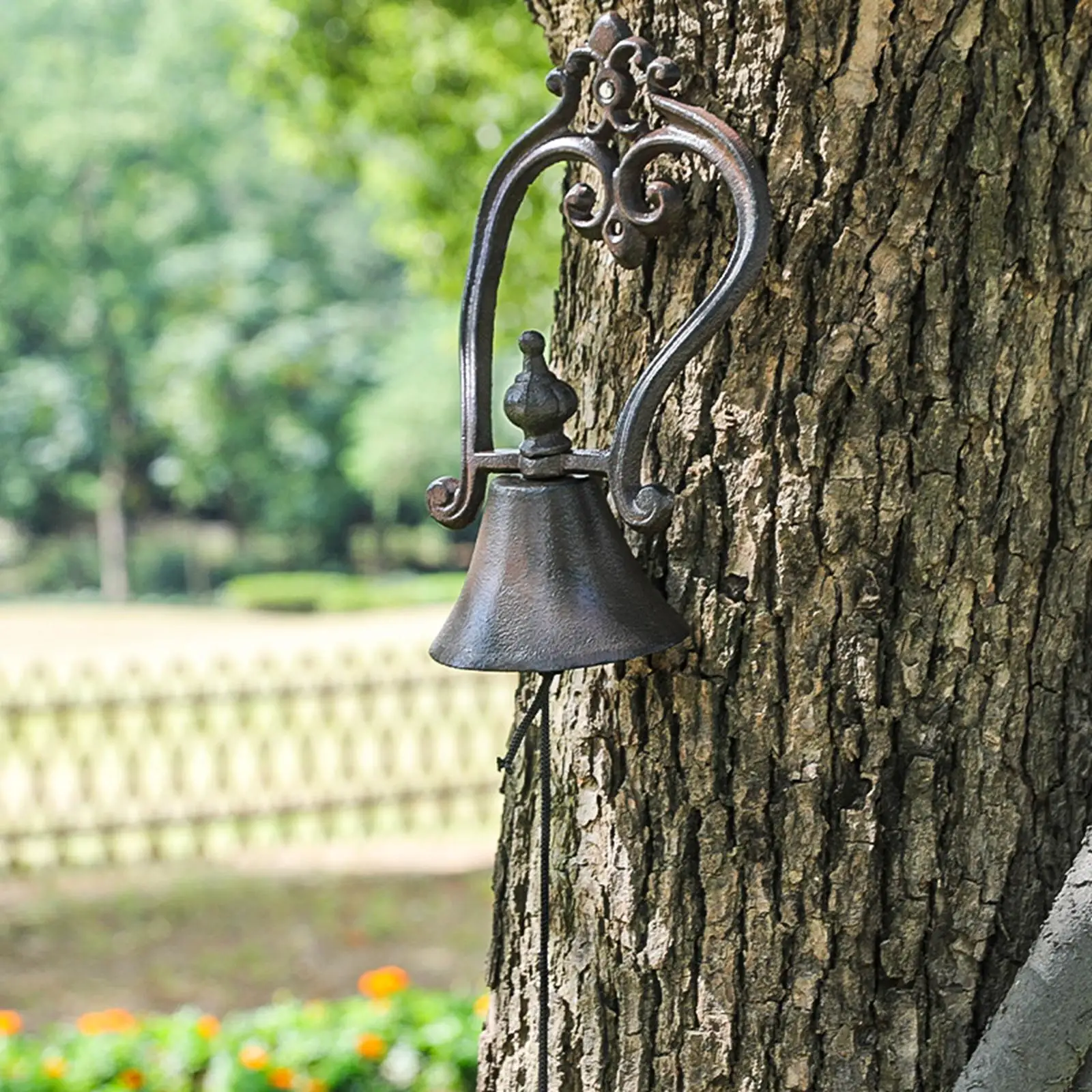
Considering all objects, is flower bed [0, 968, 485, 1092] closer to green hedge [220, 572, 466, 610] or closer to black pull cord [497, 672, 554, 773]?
black pull cord [497, 672, 554, 773]

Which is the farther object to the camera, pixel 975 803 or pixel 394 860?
pixel 394 860

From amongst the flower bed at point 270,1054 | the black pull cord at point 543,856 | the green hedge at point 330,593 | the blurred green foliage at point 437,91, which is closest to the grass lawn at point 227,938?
the flower bed at point 270,1054

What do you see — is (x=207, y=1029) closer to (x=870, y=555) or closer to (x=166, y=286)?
(x=870, y=555)

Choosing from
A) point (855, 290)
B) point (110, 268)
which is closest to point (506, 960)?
point (855, 290)

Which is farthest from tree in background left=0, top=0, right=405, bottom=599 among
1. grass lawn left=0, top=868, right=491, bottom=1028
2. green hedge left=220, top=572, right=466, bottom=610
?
grass lawn left=0, top=868, right=491, bottom=1028

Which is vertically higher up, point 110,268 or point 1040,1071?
point 110,268

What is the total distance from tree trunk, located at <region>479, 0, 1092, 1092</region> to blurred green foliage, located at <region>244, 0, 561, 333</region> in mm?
5645

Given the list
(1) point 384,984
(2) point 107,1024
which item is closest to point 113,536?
(2) point 107,1024

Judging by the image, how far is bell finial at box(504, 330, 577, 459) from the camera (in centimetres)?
145

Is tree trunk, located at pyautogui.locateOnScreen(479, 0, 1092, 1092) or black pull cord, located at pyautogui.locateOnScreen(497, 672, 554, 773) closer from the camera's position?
tree trunk, located at pyautogui.locateOnScreen(479, 0, 1092, 1092)

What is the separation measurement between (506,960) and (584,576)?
2.14 feet

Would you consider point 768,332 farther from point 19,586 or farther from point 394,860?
point 19,586

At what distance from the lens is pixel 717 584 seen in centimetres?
151

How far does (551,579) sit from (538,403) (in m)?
0.19
